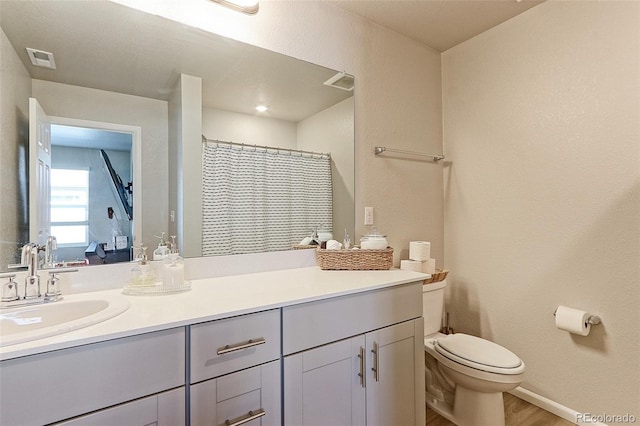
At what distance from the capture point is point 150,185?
4.55ft

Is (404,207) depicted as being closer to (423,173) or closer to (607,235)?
(423,173)

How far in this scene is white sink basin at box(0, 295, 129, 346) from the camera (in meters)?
0.91

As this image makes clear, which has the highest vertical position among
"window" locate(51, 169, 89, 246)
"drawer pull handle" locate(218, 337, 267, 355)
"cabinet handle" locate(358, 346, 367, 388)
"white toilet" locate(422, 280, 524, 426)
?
"window" locate(51, 169, 89, 246)

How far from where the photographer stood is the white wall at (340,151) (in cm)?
192

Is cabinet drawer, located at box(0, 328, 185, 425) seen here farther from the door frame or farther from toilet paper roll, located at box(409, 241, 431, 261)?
toilet paper roll, located at box(409, 241, 431, 261)

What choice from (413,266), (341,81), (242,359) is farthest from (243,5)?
(413,266)

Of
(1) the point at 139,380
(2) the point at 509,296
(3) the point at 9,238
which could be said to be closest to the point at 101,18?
(3) the point at 9,238

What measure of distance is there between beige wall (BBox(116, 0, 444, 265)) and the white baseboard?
962 mm

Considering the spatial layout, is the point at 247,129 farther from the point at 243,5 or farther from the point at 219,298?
the point at 219,298

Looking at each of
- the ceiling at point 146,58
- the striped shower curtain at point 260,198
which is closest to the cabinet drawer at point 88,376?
the striped shower curtain at point 260,198

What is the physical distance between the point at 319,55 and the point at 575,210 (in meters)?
1.71

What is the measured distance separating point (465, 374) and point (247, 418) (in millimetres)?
1151

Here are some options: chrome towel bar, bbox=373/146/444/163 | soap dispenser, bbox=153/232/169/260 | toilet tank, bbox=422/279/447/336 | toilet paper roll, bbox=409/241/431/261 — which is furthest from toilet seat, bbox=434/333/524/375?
soap dispenser, bbox=153/232/169/260

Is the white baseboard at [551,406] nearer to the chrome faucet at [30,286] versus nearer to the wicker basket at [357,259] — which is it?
the wicker basket at [357,259]
